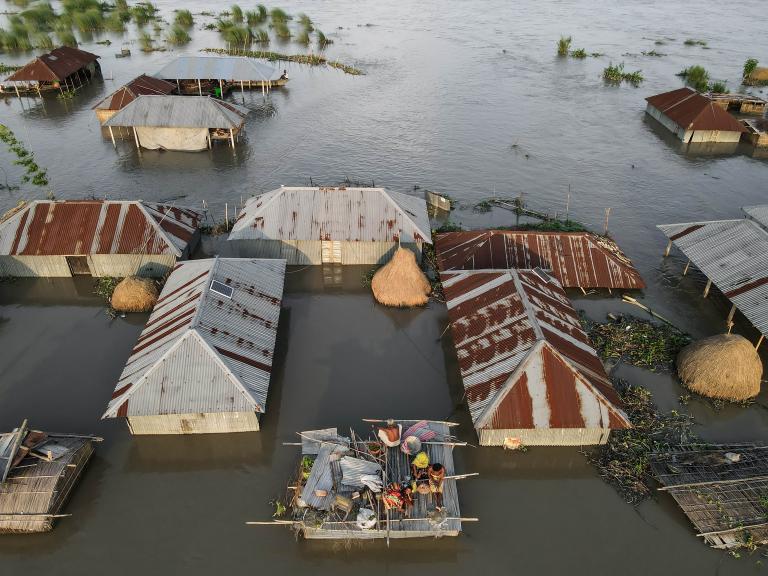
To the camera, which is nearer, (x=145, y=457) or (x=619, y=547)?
(x=619, y=547)

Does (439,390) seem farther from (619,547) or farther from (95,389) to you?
(95,389)

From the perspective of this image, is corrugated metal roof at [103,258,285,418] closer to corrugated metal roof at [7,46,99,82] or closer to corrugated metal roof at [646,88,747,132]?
corrugated metal roof at [646,88,747,132]

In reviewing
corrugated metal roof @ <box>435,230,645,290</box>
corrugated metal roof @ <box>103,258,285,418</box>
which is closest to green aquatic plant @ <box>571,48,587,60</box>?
corrugated metal roof @ <box>435,230,645,290</box>

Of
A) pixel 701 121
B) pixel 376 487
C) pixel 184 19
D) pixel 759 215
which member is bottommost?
pixel 376 487

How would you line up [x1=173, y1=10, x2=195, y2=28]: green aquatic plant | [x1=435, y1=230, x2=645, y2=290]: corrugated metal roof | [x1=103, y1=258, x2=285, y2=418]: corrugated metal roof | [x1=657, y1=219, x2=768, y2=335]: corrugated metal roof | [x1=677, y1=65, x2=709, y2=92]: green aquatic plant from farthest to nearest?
1. [x1=173, y1=10, x2=195, y2=28]: green aquatic plant
2. [x1=677, y1=65, x2=709, y2=92]: green aquatic plant
3. [x1=435, y1=230, x2=645, y2=290]: corrugated metal roof
4. [x1=657, y1=219, x2=768, y2=335]: corrugated metal roof
5. [x1=103, y1=258, x2=285, y2=418]: corrugated metal roof

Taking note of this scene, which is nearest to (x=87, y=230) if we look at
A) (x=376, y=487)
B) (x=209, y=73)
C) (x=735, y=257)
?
(x=376, y=487)

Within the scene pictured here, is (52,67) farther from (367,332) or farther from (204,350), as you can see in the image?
(204,350)

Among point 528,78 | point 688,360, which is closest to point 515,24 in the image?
point 528,78
